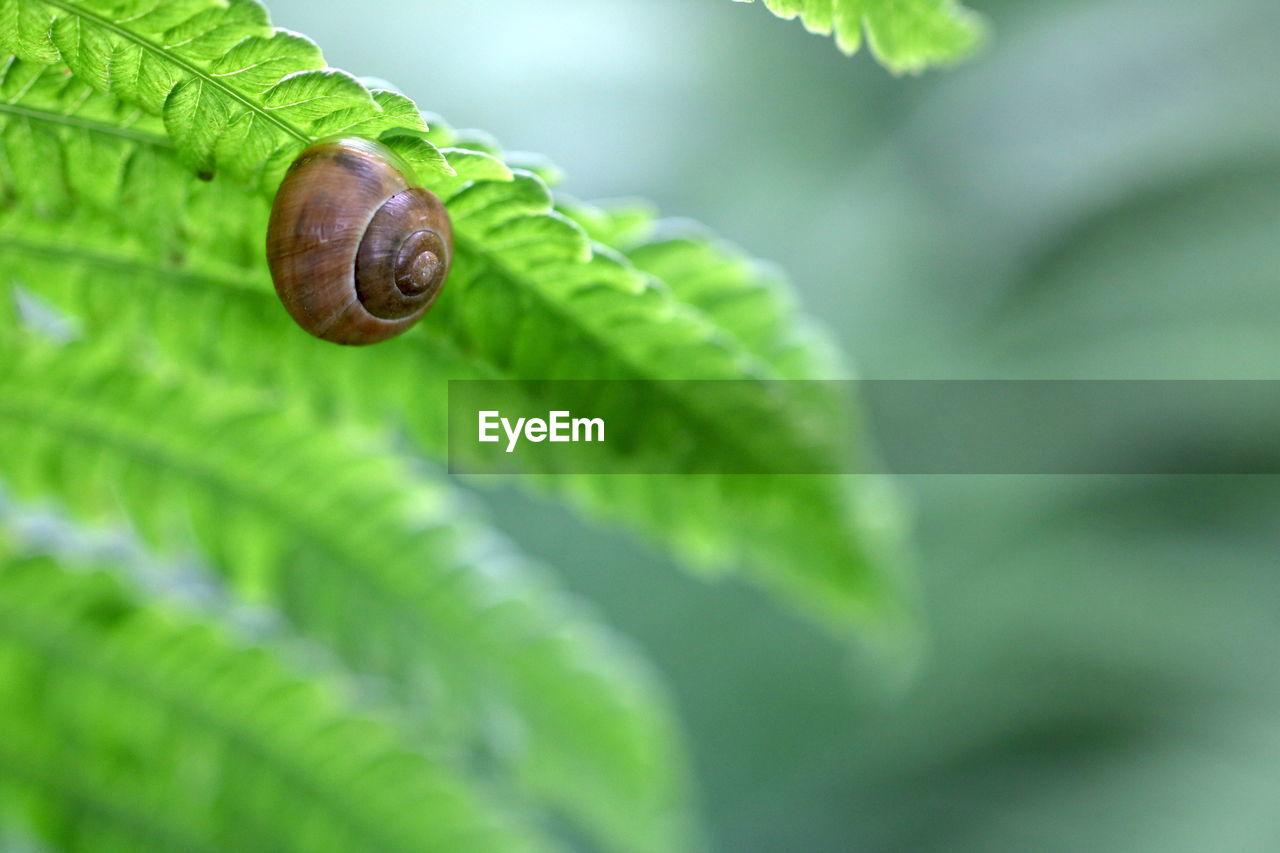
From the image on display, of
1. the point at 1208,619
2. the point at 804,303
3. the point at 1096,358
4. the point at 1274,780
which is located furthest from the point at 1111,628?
the point at 804,303

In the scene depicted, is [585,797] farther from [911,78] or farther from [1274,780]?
[911,78]

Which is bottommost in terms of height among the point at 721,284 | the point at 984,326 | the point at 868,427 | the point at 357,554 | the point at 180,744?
the point at 180,744

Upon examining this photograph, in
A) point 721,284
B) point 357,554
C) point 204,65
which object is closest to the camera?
point 204,65

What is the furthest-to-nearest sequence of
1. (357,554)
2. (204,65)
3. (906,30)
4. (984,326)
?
(984,326)
(357,554)
(906,30)
(204,65)

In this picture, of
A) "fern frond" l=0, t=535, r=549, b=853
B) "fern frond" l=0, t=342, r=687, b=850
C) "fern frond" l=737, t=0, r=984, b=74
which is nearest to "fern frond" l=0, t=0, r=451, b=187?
"fern frond" l=737, t=0, r=984, b=74

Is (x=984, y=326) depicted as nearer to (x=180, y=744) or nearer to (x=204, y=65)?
(x=180, y=744)

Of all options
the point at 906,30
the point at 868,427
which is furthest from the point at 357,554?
the point at 868,427
